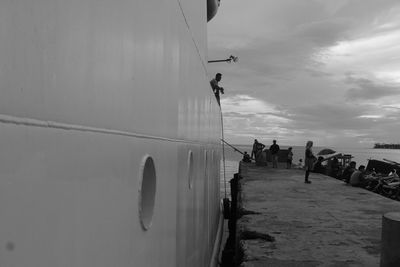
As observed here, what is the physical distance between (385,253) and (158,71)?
367 centimetres

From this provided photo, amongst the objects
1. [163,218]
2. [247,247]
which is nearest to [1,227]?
[163,218]

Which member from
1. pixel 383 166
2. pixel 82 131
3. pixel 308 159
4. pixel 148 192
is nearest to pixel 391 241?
pixel 148 192

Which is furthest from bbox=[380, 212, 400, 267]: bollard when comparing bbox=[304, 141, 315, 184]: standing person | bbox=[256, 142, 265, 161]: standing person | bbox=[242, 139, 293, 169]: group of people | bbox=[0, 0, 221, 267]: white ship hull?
bbox=[256, 142, 265, 161]: standing person

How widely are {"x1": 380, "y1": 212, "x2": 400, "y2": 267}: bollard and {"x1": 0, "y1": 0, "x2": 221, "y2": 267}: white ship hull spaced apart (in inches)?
118

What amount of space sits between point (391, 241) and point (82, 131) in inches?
177

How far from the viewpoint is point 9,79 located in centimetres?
105

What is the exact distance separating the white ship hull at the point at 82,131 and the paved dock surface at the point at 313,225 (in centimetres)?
397

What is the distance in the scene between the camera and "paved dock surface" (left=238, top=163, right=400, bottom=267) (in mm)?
6535

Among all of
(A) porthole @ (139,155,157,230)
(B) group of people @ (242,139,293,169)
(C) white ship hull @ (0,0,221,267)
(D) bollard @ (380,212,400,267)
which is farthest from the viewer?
(B) group of people @ (242,139,293,169)

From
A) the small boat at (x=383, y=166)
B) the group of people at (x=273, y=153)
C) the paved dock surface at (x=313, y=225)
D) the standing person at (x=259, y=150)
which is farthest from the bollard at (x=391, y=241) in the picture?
the small boat at (x=383, y=166)

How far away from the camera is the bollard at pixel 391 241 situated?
498 cm

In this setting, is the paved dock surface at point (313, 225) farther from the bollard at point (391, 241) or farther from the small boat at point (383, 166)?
the small boat at point (383, 166)

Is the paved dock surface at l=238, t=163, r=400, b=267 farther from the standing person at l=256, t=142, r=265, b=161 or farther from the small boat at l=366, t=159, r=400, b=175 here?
the small boat at l=366, t=159, r=400, b=175

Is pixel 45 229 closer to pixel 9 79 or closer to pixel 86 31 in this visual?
pixel 9 79
